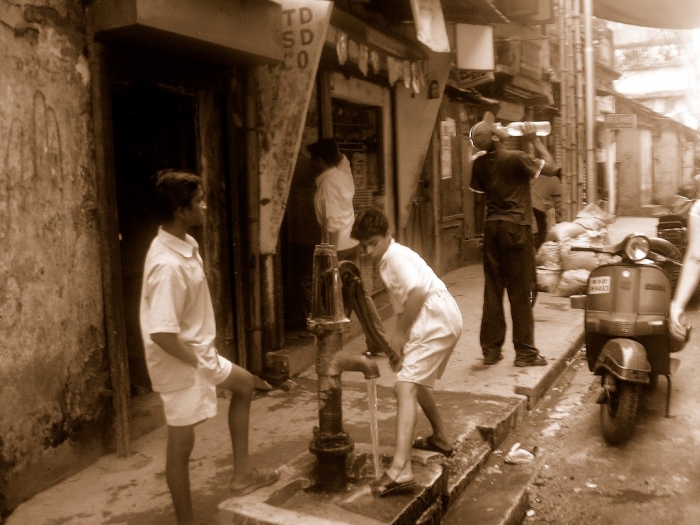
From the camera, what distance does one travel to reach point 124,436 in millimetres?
4285

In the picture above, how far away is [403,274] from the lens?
3729 millimetres

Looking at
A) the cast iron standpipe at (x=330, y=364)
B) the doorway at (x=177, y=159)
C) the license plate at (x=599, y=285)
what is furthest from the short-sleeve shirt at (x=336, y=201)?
the cast iron standpipe at (x=330, y=364)

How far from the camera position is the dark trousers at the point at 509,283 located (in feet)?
19.5

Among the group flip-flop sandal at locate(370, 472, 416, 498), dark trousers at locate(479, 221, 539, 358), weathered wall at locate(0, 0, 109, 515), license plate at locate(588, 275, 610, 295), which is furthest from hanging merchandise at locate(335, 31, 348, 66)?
flip-flop sandal at locate(370, 472, 416, 498)

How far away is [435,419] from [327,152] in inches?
122

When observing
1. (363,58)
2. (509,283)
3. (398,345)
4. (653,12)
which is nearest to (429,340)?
(398,345)

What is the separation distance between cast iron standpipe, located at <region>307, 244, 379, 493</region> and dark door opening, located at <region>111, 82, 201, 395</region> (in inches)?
97.3

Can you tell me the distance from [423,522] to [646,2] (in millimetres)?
11502

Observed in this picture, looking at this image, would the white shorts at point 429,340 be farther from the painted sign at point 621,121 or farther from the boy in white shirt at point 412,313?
the painted sign at point 621,121

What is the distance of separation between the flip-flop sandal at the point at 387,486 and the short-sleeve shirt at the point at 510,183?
3.15 m

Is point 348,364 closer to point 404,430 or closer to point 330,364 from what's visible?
point 330,364

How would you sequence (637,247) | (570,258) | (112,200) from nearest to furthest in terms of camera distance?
(112,200) < (637,247) < (570,258)

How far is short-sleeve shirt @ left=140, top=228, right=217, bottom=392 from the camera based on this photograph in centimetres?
300

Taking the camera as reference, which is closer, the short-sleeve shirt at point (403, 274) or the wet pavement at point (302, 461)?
the wet pavement at point (302, 461)
